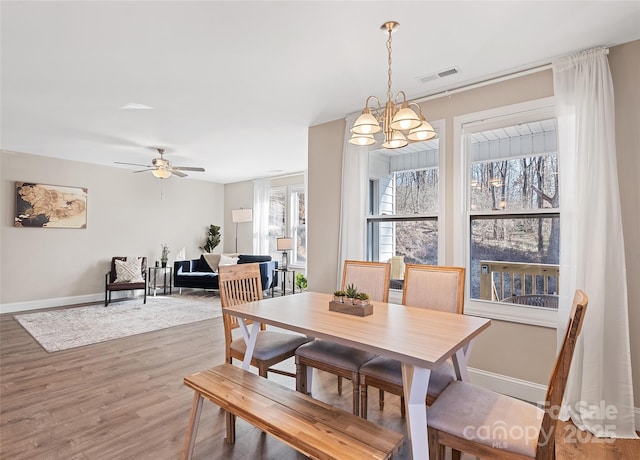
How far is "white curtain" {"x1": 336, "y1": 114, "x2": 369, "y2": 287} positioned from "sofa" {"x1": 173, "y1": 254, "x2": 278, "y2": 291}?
310 cm

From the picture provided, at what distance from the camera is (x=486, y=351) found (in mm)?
2873

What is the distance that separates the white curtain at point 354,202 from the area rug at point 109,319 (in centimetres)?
281

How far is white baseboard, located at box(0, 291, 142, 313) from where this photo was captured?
18.0 ft

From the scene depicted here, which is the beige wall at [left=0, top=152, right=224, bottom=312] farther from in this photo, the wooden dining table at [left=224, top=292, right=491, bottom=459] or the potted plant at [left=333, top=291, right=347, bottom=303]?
the potted plant at [left=333, top=291, right=347, bottom=303]

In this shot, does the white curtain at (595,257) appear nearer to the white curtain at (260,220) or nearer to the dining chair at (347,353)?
the dining chair at (347,353)

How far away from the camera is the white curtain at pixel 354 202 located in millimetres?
3674

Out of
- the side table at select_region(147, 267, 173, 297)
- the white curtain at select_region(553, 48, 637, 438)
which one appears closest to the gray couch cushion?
the white curtain at select_region(553, 48, 637, 438)

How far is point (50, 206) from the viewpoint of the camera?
19.2ft

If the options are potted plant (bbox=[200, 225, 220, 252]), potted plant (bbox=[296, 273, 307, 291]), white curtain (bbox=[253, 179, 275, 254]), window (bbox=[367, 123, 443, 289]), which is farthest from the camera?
potted plant (bbox=[200, 225, 220, 252])

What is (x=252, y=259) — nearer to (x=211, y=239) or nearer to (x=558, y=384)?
(x=211, y=239)

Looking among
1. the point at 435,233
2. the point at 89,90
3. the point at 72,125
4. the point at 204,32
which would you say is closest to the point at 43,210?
the point at 72,125

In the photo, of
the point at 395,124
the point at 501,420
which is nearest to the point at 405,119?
the point at 395,124

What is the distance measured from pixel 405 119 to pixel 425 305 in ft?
4.43

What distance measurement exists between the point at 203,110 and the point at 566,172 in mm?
3500
